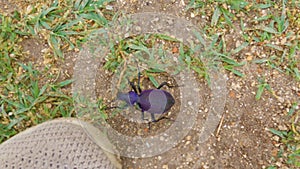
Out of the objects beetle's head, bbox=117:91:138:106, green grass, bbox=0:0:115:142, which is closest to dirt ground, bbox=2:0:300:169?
beetle's head, bbox=117:91:138:106

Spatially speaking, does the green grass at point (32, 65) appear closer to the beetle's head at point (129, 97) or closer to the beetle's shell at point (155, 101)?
the beetle's head at point (129, 97)

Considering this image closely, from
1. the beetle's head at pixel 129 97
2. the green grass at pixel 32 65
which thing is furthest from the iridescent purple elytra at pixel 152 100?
the green grass at pixel 32 65

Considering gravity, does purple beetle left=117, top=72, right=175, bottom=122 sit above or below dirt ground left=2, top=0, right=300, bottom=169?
above

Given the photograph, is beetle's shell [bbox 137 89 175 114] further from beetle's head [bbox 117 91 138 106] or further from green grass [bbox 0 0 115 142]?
green grass [bbox 0 0 115 142]

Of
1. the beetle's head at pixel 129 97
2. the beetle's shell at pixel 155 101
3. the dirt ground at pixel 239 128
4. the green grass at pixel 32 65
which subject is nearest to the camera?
the beetle's shell at pixel 155 101

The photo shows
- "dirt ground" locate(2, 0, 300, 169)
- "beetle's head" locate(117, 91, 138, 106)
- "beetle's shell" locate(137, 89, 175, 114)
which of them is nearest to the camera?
"beetle's shell" locate(137, 89, 175, 114)

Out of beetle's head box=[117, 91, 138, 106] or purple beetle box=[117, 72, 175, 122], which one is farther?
beetle's head box=[117, 91, 138, 106]

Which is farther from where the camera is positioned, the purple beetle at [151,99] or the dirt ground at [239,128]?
the dirt ground at [239,128]

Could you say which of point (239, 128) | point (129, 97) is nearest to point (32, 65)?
point (129, 97)
